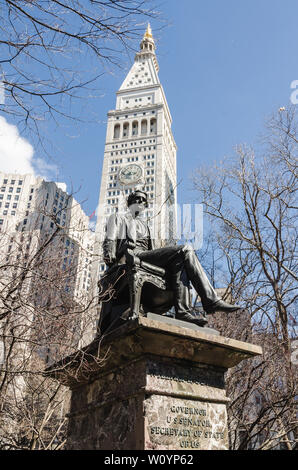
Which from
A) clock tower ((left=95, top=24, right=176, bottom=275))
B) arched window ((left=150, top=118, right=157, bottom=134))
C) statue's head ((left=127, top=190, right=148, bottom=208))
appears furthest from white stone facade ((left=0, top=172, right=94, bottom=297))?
arched window ((left=150, top=118, right=157, bottom=134))

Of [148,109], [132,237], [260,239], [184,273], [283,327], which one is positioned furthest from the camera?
[148,109]

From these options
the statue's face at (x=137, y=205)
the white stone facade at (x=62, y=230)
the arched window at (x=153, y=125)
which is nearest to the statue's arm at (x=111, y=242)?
the statue's face at (x=137, y=205)

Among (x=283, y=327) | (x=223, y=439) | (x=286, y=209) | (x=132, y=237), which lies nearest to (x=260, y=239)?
(x=286, y=209)

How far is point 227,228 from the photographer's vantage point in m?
18.2

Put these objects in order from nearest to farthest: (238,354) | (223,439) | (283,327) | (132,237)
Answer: (223,439) < (238,354) < (132,237) < (283,327)

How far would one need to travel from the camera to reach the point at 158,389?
394 cm

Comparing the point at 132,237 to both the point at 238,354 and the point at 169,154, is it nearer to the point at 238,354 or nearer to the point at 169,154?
the point at 238,354

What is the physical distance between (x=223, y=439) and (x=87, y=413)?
1.64m

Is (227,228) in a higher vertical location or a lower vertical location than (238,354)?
higher

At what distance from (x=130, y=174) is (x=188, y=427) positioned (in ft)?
257

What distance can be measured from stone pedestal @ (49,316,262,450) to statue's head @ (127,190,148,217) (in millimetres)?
2300

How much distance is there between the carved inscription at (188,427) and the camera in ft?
12.7

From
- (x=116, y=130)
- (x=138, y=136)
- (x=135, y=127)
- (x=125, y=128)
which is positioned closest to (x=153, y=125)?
(x=135, y=127)

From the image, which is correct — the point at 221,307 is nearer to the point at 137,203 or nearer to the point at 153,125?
the point at 137,203
